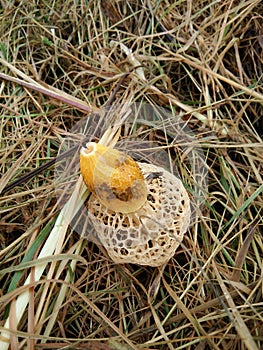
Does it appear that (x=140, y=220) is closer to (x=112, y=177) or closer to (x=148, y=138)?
(x=112, y=177)

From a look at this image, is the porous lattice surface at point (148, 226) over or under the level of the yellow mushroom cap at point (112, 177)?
under

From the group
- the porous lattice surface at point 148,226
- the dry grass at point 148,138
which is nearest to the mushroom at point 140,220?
the porous lattice surface at point 148,226

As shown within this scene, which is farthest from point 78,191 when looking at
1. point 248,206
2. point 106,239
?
point 248,206

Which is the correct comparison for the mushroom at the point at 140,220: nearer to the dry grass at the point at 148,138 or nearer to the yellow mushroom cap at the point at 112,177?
the yellow mushroom cap at the point at 112,177

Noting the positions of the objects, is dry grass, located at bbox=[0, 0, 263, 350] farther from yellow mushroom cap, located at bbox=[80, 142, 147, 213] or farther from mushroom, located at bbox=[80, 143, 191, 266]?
yellow mushroom cap, located at bbox=[80, 142, 147, 213]

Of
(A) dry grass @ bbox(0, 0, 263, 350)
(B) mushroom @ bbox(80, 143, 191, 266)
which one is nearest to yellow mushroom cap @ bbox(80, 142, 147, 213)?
(B) mushroom @ bbox(80, 143, 191, 266)

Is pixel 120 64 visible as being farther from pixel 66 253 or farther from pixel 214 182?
pixel 66 253

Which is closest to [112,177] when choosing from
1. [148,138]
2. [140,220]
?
[140,220]

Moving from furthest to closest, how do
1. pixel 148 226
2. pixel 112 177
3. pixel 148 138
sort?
→ pixel 148 138 < pixel 148 226 < pixel 112 177

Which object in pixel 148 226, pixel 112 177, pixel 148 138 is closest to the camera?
pixel 112 177
